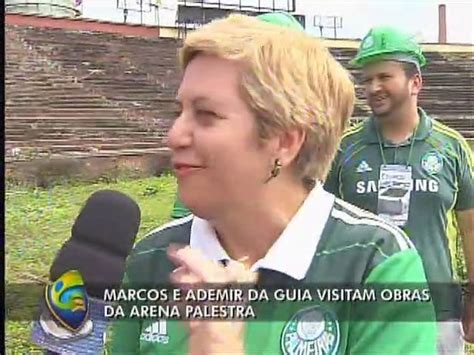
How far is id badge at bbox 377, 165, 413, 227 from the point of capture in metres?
1.93

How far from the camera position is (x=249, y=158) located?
1.71 m

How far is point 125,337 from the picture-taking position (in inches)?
62.3

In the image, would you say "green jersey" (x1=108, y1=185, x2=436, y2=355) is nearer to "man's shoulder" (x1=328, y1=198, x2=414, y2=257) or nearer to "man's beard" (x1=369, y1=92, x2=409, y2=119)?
"man's shoulder" (x1=328, y1=198, x2=414, y2=257)

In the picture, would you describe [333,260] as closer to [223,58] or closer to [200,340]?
[200,340]

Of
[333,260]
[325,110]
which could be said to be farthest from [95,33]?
[333,260]

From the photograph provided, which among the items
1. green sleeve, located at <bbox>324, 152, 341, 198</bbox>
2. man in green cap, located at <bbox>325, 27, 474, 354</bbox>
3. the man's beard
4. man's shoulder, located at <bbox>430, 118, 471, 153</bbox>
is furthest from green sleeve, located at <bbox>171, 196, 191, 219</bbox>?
man's shoulder, located at <bbox>430, 118, 471, 153</bbox>

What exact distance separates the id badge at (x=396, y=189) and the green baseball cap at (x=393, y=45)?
30 cm

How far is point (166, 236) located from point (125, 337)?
256 millimetres

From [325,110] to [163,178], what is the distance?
1.56 feet

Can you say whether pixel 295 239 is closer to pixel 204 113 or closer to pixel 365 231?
pixel 365 231

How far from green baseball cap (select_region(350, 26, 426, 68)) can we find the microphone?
0.79 m

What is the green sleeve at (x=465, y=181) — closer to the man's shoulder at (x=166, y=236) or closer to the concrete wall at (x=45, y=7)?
the man's shoulder at (x=166, y=236)

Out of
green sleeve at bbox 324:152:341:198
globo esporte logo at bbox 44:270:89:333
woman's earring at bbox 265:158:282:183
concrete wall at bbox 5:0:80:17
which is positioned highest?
concrete wall at bbox 5:0:80:17

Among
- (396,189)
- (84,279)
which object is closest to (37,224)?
(84,279)
